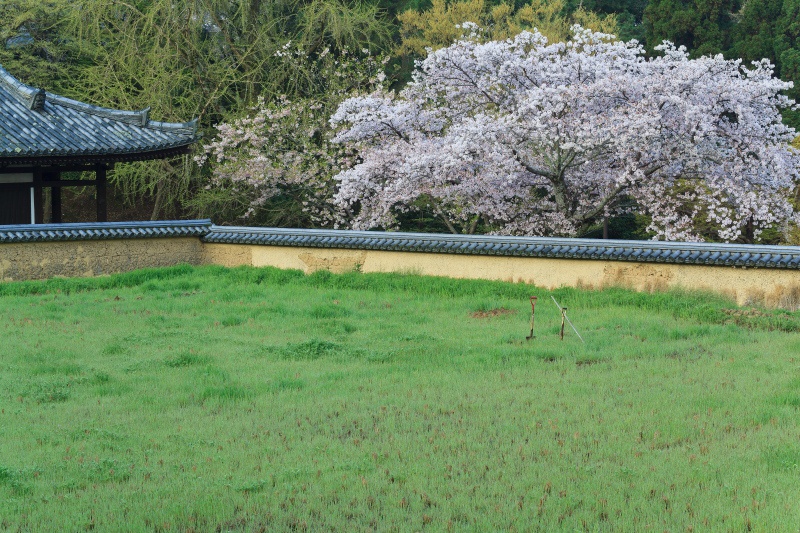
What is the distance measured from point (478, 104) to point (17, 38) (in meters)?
17.9

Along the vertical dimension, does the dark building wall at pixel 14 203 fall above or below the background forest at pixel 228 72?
below

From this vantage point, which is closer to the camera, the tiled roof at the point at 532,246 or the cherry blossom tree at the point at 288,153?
the tiled roof at the point at 532,246

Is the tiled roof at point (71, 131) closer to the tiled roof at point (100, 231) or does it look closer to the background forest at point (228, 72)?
the tiled roof at point (100, 231)

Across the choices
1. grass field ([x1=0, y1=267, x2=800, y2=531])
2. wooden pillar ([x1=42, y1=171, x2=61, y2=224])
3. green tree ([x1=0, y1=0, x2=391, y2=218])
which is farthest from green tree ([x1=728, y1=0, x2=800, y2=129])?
wooden pillar ([x1=42, y1=171, x2=61, y2=224])

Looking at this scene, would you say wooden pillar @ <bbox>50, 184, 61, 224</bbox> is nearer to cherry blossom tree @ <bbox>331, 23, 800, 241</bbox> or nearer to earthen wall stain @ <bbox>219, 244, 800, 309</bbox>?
A: earthen wall stain @ <bbox>219, 244, 800, 309</bbox>

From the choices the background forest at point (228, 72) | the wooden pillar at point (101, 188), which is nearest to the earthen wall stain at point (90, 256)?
the wooden pillar at point (101, 188)

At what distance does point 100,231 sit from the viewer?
18.0 meters

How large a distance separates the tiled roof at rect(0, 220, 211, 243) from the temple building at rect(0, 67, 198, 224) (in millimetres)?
1606

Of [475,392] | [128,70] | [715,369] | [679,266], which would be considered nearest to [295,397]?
[475,392]

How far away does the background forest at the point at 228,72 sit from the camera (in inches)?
969

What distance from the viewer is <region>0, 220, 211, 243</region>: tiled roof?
56.4ft

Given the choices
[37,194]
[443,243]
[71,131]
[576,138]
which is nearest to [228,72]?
[71,131]

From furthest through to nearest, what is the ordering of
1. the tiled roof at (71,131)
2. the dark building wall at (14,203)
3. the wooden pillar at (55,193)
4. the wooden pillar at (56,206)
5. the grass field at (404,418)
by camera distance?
the wooden pillar at (56,206) → the wooden pillar at (55,193) → the dark building wall at (14,203) → the tiled roof at (71,131) → the grass field at (404,418)

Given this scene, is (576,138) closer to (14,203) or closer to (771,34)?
(14,203)
